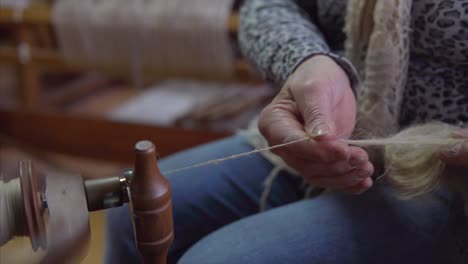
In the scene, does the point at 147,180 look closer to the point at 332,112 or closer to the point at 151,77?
the point at 332,112

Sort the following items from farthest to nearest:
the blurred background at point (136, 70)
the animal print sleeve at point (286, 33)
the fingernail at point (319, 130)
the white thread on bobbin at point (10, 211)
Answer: the blurred background at point (136, 70) → the animal print sleeve at point (286, 33) → the fingernail at point (319, 130) → the white thread on bobbin at point (10, 211)

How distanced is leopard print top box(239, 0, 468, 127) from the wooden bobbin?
1.19 ft

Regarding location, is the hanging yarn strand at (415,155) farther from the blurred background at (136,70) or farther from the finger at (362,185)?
the blurred background at (136,70)

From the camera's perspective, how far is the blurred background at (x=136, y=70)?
141 cm

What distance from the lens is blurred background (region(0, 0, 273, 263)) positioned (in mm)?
1408

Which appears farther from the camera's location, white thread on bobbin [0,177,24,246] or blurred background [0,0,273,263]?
blurred background [0,0,273,263]

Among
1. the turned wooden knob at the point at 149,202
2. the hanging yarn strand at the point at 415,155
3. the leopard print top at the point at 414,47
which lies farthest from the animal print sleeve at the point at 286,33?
the turned wooden knob at the point at 149,202

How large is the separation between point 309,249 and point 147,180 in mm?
240

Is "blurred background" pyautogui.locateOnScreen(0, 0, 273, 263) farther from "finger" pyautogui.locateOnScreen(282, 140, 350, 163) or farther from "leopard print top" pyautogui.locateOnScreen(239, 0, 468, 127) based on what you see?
"finger" pyautogui.locateOnScreen(282, 140, 350, 163)

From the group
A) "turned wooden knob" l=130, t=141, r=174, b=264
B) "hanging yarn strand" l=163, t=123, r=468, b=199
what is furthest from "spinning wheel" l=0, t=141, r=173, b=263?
"hanging yarn strand" l=163, t=123, r=468, b=199

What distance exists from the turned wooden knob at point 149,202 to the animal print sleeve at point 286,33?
29 cm

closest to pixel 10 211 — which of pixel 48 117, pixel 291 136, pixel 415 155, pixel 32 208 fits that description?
pixel 32 208

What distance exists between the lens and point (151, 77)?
5.30 feet

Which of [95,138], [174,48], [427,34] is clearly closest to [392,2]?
[427,34]
